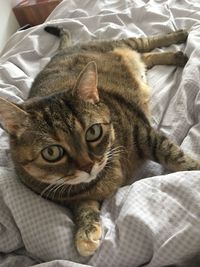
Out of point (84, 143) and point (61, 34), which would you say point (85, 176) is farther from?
point (61, 34)

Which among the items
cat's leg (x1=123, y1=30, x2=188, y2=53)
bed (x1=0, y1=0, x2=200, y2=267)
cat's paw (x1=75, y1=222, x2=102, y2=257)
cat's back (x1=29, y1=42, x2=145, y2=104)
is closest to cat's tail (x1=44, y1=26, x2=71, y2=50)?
cat's back (x1=29, y1=42, x2=145, y2=104)

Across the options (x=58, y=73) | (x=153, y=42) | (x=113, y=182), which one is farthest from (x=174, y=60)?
(x=113, y=182)

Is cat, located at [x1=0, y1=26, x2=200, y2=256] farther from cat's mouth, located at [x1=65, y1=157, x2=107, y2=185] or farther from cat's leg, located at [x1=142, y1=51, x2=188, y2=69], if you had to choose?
cat's leg, located at [x1=142, y1=51, x2=188, y2=69]

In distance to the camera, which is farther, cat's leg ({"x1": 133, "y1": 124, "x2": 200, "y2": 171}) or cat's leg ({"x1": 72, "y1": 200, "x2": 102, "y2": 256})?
cat's leg ({"x1": 133, "y1": 124, "x2": 200, "y2": 171})

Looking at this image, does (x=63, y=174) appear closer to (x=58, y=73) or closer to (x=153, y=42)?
(x=58, y=73)

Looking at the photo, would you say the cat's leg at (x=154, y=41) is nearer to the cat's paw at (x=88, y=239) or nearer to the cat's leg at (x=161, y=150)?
the cat's leg at (x=161, y=150)

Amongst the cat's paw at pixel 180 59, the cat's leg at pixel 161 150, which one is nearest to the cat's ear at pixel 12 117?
the cat's leg at pixel 161 150

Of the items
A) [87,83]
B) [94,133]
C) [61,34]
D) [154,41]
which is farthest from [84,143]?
[61,34]

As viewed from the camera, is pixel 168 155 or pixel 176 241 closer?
pixel 176 241

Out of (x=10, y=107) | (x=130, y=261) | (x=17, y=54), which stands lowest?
(x=130, y=261)
